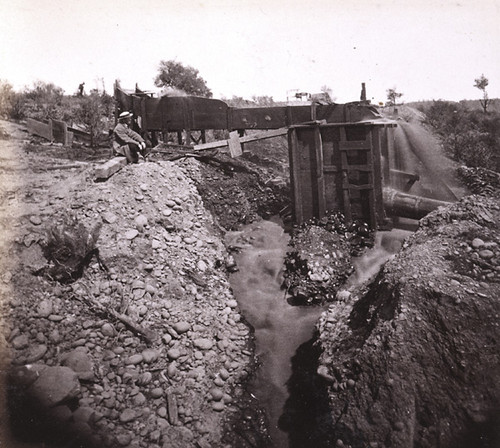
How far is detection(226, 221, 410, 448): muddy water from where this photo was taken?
4.24m

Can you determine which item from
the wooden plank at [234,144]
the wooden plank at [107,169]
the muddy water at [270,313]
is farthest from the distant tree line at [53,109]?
the muddy water at [270,313]

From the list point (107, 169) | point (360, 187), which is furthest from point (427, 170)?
point (107, 169)

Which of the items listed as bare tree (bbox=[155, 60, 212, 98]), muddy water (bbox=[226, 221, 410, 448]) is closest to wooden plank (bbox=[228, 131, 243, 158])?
muddy water (bbox=[226, 221, 410, 448])

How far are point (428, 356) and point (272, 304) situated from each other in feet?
8.79

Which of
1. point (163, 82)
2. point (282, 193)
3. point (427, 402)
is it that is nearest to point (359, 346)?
point (427, 402)

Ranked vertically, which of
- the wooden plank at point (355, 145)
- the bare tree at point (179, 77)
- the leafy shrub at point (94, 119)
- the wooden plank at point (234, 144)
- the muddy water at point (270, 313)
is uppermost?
the bare tree at point (179, 77)

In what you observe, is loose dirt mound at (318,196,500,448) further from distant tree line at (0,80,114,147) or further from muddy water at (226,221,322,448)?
distant tree line at (0,80,114,147)

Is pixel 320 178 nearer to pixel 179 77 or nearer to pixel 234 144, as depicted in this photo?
pixel 234 144

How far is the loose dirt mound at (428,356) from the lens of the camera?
3104 millimetres

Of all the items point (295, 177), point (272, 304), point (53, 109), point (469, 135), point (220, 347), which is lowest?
point (220, 347)

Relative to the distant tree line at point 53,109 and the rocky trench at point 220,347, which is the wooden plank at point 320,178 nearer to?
the rocky trench at point 220,347

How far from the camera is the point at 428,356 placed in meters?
3.38

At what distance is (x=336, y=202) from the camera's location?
754cm

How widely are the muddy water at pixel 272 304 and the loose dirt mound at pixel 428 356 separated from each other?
650 millimetres
